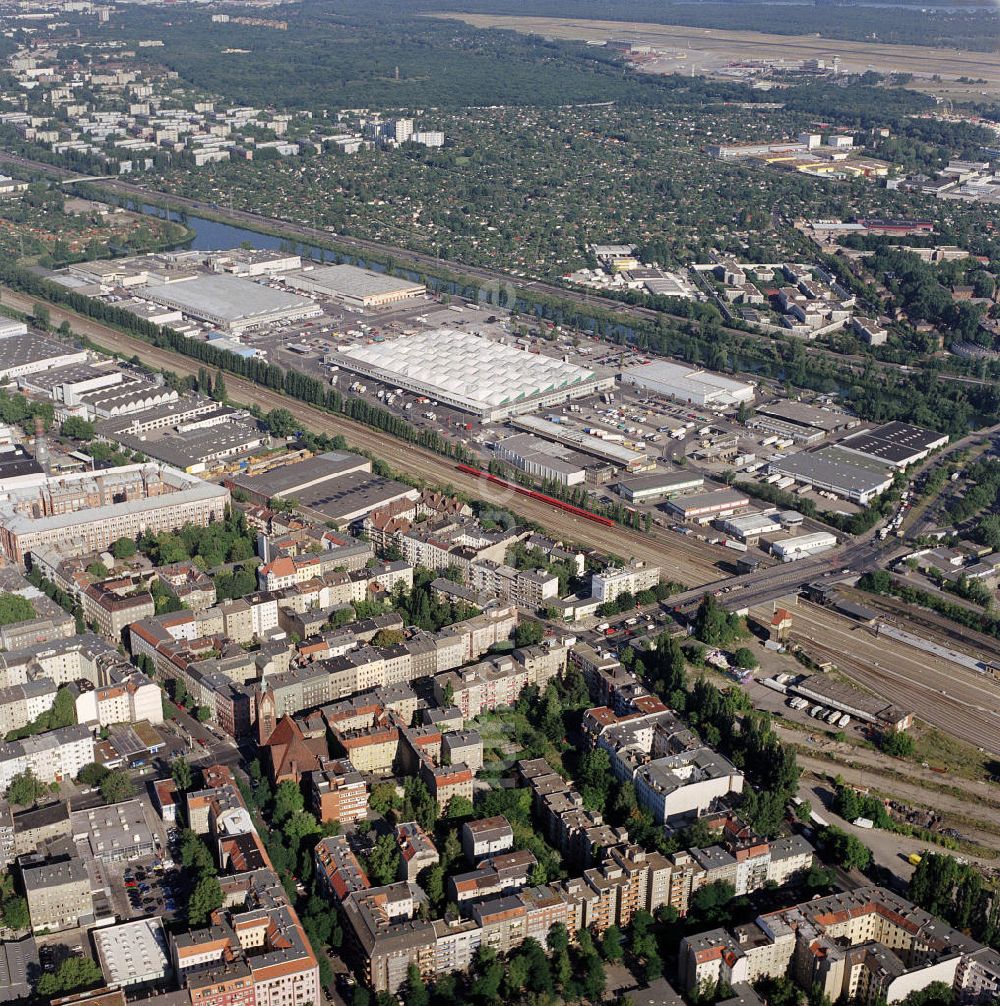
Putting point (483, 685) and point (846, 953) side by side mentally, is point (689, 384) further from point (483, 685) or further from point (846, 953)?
point (846, 953)

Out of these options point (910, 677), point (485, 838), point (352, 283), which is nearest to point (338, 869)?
point (485, 838)

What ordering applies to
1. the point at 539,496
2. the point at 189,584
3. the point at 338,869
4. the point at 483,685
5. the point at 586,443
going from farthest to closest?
1. the point at 586,443
2. the point at 539,496
3. the point at 189,584
4. the point at 483,685
5. the point at 338,869

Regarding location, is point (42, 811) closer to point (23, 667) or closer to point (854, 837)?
point (23, 667)

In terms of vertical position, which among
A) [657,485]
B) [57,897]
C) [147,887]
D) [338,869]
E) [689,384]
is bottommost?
[147,887]

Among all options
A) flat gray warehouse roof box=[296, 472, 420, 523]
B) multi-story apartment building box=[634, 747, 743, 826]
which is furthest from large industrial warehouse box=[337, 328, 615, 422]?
multi-story apartment building box=[634, 747, 743, 826]

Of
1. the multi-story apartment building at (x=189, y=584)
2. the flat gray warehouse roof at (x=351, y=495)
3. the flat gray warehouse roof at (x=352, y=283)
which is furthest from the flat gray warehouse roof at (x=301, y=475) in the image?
the flat gray warehouse roof at (x=352, y=283)

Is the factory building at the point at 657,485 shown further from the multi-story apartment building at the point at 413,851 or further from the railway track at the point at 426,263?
the multi-story apartment building at the point at 413,851
